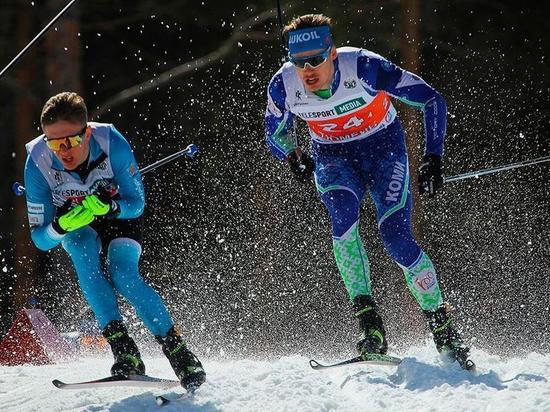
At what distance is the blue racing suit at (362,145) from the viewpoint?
16.5 ft

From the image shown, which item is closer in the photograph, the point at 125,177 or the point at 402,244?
the point at 125,177

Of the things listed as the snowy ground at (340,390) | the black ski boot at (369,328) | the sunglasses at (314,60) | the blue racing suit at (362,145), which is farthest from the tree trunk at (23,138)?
the sunglasses at (314,60)

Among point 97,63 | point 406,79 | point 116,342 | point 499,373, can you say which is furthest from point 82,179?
point 97,63

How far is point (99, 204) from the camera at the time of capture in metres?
4.59

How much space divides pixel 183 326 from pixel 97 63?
7450mm

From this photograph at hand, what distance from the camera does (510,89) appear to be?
13.0 m

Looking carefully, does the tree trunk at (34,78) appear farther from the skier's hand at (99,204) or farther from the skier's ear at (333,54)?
the skier's hand at (99,204)

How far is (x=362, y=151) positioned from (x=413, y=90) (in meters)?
0.48

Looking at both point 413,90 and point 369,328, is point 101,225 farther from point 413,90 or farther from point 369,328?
point 413,90

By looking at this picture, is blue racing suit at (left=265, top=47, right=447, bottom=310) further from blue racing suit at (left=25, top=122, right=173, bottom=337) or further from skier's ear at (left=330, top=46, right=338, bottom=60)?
blue racing suit at (left=25, top=122, right=173, bottom=337)

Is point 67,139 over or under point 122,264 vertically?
over

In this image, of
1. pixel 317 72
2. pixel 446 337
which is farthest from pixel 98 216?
pixel 446 337

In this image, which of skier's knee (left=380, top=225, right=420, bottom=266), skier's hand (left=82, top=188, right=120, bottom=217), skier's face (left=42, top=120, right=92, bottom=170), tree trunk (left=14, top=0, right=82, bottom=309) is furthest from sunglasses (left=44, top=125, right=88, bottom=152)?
tree trunk (left=14, top=0, right=82, bottom=309)

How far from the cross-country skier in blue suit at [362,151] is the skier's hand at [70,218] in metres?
1.25
